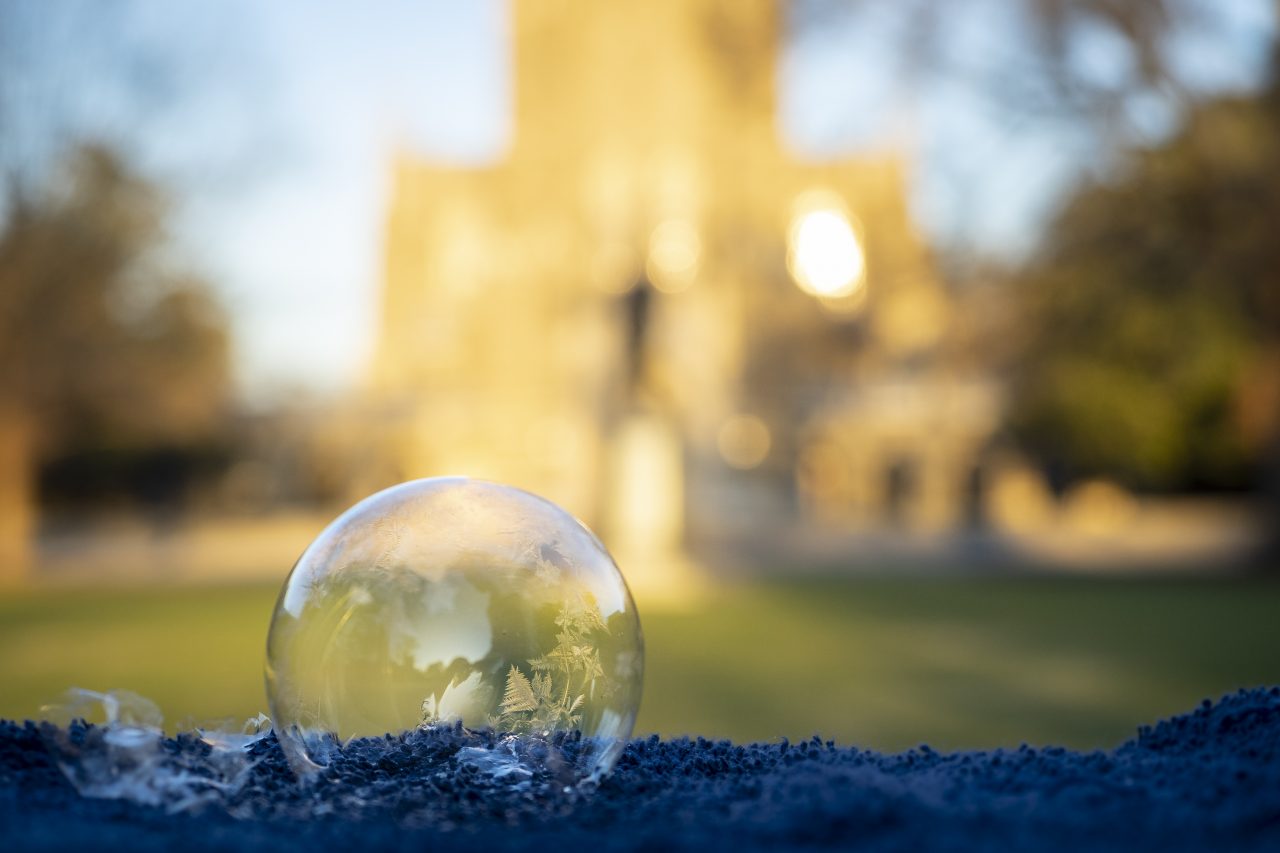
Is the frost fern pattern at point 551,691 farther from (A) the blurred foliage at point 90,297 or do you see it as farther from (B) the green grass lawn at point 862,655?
(A) the blurred foliage at point 90,297

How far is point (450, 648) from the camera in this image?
2.47m

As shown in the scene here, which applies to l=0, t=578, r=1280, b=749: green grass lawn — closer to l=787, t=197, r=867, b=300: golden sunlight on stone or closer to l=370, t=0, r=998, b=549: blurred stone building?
l=370, t=0, r=998, b=549: blurred stone building

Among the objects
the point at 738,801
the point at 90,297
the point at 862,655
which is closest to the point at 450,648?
the point at 738,801

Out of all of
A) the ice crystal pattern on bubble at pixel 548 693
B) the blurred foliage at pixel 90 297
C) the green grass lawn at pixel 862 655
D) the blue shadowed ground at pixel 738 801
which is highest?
the blurred foliage at pixel 90 297

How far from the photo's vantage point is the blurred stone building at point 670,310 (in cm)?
2686

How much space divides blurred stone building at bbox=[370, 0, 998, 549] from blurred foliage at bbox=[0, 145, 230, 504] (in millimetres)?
8828

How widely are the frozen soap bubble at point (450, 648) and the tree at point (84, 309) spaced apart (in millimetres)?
22928

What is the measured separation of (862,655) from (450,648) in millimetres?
12818

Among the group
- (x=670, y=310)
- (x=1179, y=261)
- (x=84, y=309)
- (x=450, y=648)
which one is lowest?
(x=450, y=648)

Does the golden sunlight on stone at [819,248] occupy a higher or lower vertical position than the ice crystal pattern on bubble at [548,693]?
higher

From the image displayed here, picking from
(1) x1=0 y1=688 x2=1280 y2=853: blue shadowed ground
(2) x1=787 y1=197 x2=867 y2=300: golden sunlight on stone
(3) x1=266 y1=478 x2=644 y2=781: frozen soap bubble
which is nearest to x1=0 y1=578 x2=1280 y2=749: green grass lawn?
(1) x1=0 y1=688 x2=1280 y2=853: blue shadowed ground

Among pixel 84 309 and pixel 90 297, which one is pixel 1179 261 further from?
pixel 84 309

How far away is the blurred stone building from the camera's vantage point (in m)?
26.9

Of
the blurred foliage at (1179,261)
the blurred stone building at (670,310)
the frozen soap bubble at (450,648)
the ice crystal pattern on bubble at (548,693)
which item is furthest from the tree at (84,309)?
the ice crystal pattern on bubble at (548,693)
